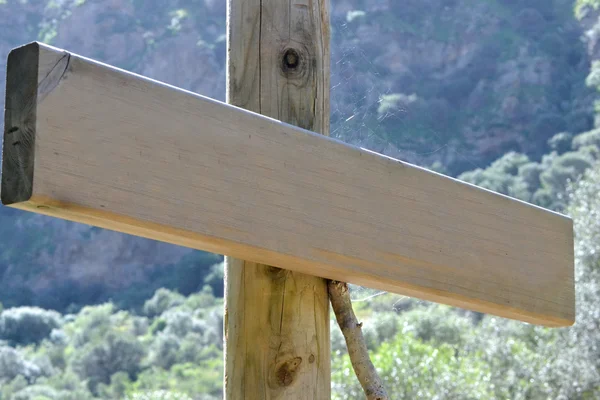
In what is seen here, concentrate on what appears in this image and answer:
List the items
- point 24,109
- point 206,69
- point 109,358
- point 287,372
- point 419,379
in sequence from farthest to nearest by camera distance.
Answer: point 206,69 < point 109,358 < point 419,379 < point 287,372 < point 24,109

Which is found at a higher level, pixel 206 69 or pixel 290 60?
pixel 206 69

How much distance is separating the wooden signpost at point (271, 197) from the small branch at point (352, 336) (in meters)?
0.03

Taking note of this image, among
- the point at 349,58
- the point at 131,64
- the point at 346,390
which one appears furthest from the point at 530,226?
the point at 131,64

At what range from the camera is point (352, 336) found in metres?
1.32

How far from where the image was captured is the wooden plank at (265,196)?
2.73 ft

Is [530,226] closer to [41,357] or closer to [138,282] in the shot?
[41,357]

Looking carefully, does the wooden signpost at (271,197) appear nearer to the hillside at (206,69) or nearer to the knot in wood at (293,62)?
the knot in wood at (293,62)

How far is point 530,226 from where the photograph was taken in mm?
1299

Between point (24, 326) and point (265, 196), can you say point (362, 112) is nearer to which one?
point (265, 196)

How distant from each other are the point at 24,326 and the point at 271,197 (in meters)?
32.6

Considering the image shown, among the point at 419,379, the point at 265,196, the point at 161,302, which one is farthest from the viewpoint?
the point at 161,302

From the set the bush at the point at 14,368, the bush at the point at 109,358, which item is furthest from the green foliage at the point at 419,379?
the bush at the point at 109,358

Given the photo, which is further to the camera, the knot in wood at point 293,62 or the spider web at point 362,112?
the spider web at point 362,112

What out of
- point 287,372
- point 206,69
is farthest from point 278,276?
point 206,69
